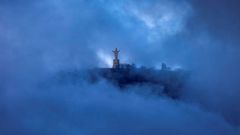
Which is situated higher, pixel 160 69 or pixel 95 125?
pixel 160 69

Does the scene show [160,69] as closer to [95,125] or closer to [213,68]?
[213,68]

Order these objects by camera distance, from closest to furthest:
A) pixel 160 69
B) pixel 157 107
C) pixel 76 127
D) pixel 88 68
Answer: pixel 76 127 → pixel 157 107 → pixel 88 68 → pixel 160 69

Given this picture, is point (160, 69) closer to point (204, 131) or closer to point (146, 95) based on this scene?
point (146, 95)

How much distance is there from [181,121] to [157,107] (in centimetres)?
50

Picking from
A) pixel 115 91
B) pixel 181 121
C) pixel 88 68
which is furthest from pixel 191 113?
pixel 88 68

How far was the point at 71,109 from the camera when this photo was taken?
875cm

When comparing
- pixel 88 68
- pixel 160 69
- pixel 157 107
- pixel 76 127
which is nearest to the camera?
pixel 76 127

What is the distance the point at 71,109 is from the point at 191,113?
2215 millimetres

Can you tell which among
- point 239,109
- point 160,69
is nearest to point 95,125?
point 160,69

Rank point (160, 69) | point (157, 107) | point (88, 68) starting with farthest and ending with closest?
point (160, 69)
point (88, 68)
point (157, 107)

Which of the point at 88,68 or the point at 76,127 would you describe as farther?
the point at 88,68

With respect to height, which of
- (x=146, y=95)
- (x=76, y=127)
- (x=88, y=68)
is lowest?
(x=76, y=127)

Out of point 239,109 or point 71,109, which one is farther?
point 239,109

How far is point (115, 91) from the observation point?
9219 millimetres
